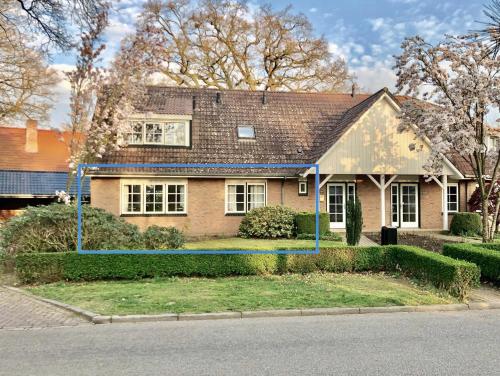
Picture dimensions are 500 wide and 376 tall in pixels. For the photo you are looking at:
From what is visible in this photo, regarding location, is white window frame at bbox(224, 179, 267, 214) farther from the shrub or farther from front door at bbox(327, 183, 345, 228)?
the shrub

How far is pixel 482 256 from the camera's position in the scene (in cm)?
1016

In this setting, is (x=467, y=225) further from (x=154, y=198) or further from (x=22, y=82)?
(x=22, y=82)

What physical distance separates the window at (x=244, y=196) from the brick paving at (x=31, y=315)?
1093 centimetres

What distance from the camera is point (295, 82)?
35688 mm

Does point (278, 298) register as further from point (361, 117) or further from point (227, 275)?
A: point (361, 117)

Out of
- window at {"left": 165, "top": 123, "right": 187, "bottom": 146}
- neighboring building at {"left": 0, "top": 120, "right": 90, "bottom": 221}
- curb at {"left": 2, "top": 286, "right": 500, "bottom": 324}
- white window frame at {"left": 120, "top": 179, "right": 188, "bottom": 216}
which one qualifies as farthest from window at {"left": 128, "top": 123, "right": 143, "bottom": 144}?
curb at {"left": 2, "top": 286, "right": 500, "bottom": 324}

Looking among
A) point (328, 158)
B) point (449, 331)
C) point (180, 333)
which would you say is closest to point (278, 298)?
point (180, 333)

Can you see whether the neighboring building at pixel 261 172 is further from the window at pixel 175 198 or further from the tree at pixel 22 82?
the tree at pixel 22 82

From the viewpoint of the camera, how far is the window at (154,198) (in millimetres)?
18188

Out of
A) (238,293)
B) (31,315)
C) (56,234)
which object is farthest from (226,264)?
(56,234)

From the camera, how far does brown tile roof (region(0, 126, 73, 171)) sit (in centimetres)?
2706

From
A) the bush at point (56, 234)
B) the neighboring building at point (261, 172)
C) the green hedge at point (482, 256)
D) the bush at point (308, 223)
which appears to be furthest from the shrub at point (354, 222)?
the bush at point (56, 234)

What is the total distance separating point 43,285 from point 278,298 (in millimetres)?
5808

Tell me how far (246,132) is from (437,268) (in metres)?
12.7
